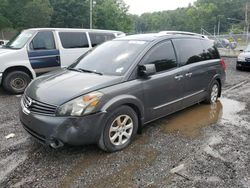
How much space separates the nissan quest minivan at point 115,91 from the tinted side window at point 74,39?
308cm

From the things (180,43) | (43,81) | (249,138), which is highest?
(180,43)

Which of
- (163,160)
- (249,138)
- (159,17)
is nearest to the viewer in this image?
(163,160)

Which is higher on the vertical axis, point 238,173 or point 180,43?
point 180,43

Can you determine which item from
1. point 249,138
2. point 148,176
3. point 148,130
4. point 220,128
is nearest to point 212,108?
point 220,128

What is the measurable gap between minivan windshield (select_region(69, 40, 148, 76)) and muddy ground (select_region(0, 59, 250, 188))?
47.0 inches

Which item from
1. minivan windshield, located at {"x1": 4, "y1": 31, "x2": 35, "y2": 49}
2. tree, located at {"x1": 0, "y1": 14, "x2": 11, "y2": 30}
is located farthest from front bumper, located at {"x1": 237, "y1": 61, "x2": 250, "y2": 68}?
tree, located at {"x1": 0, "y1": 14, "x2": 11, "y2": 30}

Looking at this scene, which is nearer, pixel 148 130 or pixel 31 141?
pixel 31 141

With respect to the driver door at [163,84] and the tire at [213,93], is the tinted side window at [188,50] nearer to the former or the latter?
the driver door at [163,84]

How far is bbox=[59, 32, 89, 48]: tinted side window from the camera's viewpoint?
23.5ft

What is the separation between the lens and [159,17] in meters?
103

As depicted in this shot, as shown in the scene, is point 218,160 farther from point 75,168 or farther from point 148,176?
point 75,168

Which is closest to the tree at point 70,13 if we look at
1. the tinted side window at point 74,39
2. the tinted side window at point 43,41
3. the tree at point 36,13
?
the tree at point 36,13

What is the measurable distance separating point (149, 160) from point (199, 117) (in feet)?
6.85

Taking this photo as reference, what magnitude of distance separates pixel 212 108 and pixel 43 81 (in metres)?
3.77
